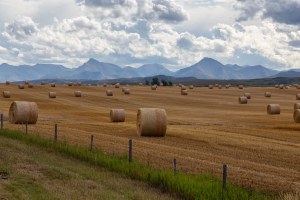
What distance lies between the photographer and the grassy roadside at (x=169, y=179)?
10.2 metres

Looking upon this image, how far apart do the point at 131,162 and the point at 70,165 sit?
2.41 metres

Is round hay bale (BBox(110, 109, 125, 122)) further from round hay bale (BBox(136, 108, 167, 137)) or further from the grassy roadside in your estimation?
the grassy roadside

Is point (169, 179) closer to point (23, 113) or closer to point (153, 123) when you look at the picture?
point (153, 123)

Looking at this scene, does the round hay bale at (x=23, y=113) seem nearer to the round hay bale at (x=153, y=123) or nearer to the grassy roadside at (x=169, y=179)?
the round hay bale at (x=153, y=123)

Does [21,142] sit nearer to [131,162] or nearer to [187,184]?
[131,162]

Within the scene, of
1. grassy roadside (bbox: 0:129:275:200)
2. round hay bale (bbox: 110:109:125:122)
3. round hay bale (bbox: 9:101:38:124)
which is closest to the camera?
grassy roadside (bbox: 0:129:275:200)

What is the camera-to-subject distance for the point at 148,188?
11.5 m

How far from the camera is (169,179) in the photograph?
447 inches

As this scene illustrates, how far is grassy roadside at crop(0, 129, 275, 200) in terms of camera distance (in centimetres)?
1017

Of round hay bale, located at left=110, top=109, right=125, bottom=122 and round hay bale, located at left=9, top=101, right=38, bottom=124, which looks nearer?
round hay bale, located at left=9, top=101, right=38, bottom=124

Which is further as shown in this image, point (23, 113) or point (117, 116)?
point (117, 116)

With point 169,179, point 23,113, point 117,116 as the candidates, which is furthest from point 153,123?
point 169,179

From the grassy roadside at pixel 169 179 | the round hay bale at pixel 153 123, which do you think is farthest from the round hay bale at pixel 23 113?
the grassy roadside at pixel 169 179

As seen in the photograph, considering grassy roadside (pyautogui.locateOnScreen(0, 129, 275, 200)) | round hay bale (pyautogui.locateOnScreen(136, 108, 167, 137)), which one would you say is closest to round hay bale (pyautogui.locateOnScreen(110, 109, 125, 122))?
round hay bale (pyautogui.locateOnScreen(136, 108, 167, 137))
